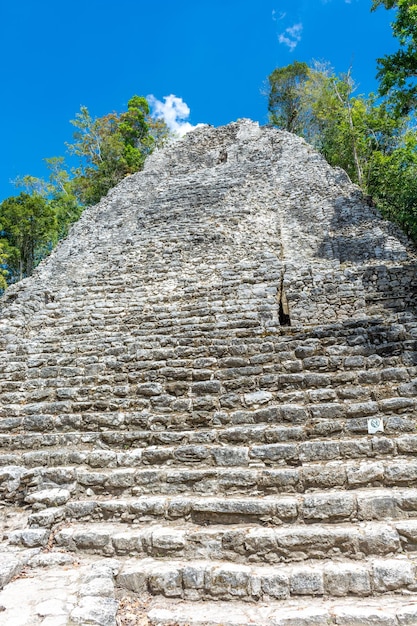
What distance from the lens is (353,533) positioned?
281 cm

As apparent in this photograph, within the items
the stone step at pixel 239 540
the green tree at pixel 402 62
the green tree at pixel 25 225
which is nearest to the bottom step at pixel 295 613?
the stone step at pixel 239 540

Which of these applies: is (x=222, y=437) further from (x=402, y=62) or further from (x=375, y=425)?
(x=402, y=62)

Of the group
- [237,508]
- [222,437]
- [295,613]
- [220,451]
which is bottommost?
[295,613]

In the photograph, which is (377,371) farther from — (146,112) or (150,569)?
(146,112)

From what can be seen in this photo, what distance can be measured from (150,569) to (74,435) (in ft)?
6.34

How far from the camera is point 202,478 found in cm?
355

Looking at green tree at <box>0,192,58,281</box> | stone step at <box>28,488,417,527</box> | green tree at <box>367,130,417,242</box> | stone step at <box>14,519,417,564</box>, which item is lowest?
stone step at <box>14,519,417,564</box>

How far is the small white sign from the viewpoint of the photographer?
361 cm

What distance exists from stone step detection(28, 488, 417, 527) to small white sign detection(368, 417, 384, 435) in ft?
1.84

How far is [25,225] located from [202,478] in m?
18.5

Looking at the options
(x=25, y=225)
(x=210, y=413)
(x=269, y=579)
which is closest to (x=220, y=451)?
(x=210, y=413)

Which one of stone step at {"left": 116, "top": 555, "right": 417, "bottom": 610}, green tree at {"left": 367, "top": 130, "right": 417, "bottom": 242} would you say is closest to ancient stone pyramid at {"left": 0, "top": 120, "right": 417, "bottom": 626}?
stone step at {"left": 116, "top": 555, "right": 417, "bottom": 610}

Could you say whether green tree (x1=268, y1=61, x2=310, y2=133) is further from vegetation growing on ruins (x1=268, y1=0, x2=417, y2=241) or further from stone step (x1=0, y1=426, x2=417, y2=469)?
stone step (x1=0, y1=426, x2=417, y2=469)

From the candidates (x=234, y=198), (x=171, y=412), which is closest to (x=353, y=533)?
(x=171, y=412)
